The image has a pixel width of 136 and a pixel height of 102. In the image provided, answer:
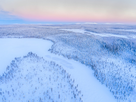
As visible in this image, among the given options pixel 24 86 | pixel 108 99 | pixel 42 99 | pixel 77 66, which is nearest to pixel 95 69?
pixel 77 66

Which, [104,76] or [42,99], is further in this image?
[104,76]

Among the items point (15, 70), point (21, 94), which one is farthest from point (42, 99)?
point (15, 70)

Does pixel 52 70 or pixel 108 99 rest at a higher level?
pixel 52 70

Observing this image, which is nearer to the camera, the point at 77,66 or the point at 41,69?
the point at 41,69

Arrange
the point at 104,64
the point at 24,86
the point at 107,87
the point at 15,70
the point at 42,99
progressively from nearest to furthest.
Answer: the point at 42,99, the point at 24,86, the point at 107,87, the point at 15,70, the point at 104,64

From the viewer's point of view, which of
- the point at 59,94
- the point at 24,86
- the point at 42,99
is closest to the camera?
the point at 42,99

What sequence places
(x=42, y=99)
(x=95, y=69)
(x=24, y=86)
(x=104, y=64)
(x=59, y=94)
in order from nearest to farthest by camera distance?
(x=42, y=99), (x=59, y=94), (x=24, y=86), (x=95, y=69), (x=104, y=64)

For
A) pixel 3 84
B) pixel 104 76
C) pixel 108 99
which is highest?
pixel 3 84

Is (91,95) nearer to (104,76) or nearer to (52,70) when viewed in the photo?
(104,76)

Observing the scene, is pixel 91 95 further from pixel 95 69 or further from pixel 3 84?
pixel 3 84
